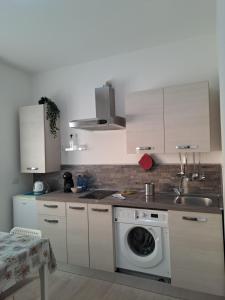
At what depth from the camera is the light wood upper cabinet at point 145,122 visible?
8.34 feet

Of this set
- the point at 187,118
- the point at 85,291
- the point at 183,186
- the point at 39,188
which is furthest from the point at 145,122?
the point at 85,291

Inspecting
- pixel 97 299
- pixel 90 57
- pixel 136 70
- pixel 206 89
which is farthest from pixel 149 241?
pixel 90 57

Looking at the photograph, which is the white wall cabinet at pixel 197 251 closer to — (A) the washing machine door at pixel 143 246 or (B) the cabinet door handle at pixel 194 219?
(B) the cabinet door handle at pixel 194 219

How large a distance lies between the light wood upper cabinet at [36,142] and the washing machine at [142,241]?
4.15ft

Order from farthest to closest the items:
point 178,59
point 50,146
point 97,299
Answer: point 50,146, point 178,59, point 97,299

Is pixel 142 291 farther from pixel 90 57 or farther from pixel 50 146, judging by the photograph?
pixel 90 57

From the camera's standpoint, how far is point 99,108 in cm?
297

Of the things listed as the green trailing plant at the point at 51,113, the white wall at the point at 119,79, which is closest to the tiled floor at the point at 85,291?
the white wall at the point at 119,79

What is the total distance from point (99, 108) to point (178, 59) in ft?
3.65

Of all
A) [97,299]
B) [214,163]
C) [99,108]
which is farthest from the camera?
[99,108]

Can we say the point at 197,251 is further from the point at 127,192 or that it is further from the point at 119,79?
the point at 119,79

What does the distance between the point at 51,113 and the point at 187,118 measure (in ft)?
6.04

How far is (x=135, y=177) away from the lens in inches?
117

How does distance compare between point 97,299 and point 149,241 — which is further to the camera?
point 149,241
